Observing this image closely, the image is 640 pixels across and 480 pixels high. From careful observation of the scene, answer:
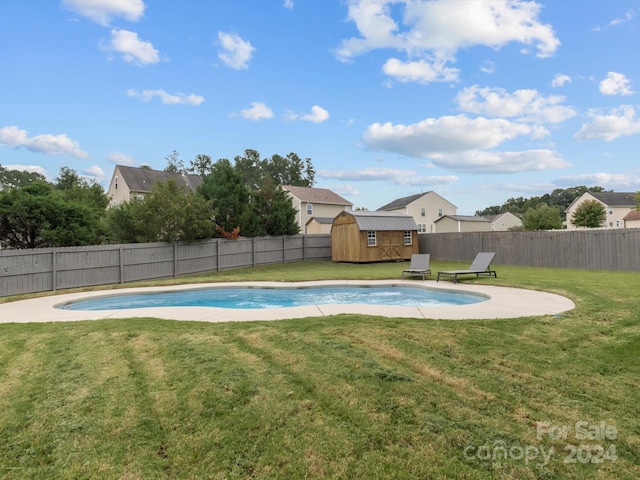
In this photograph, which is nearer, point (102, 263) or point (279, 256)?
point (102, 263)

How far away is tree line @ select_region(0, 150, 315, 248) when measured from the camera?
14844mm

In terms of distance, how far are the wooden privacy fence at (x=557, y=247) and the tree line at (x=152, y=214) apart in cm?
985

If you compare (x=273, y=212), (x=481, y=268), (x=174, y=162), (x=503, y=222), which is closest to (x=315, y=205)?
(x=273, y=212)

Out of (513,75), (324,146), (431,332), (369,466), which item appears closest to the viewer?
(369,466)

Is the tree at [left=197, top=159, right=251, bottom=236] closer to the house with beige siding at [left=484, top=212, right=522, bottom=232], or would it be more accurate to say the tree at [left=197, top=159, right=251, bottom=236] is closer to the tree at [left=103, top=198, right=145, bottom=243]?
the tree at [left=103, top=198, right=145, bottom=243]

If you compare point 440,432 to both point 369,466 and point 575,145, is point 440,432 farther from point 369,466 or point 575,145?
point 575,145

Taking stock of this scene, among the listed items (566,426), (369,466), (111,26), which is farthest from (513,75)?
Result: (369,466)

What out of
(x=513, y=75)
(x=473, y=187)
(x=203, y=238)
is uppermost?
(x=513, y=75)

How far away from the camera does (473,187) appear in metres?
30.2

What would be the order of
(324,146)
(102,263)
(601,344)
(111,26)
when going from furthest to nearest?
(324,146), (102,263), (111,26), (601,344)

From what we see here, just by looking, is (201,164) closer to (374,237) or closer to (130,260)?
(374,237)

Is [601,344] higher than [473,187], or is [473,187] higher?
[473,187]

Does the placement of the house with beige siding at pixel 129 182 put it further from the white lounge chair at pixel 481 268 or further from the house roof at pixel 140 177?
the white lounge chair at pixel 481 268

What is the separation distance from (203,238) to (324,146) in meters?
8.35
